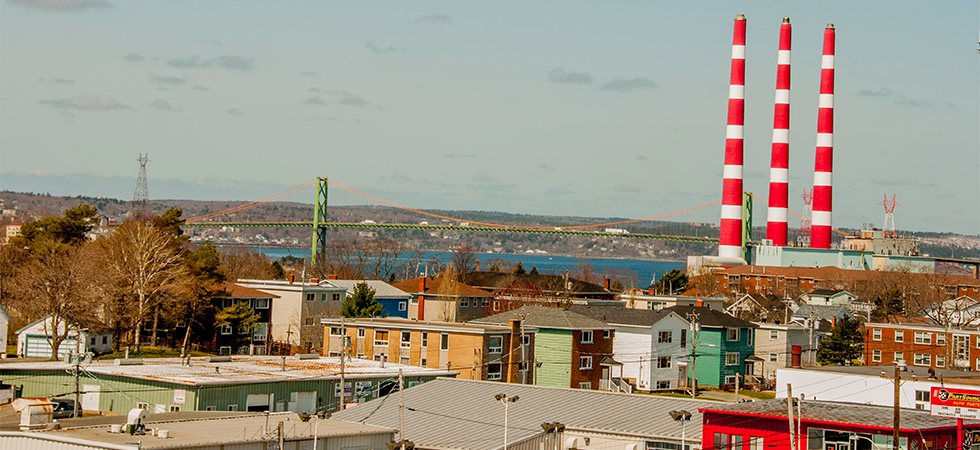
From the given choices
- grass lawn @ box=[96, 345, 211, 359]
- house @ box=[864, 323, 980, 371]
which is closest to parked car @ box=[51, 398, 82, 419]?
grass lawn @ box=[96, 345, 211, 359]

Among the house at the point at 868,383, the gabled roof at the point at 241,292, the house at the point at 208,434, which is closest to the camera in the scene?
the house at the point at 208,434

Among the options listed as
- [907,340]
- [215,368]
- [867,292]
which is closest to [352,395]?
[215,368]

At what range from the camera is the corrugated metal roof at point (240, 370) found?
107 feet

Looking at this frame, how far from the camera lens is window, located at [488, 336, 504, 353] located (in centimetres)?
4409

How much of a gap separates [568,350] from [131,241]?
2337cm

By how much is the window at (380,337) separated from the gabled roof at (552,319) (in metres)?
5.76

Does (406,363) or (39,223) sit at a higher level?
(39,223)

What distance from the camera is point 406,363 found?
44938mm

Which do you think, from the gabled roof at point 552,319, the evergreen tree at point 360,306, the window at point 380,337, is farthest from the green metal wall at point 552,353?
the evergreen tree at point 360,306

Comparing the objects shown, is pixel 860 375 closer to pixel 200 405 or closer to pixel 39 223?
pixel 200 405

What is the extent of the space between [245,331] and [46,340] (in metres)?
Answer: 10.9

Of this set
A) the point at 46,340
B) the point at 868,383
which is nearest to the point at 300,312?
the point at 46,340

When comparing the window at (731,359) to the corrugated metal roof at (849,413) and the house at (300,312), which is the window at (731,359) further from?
the corrugated metal roof at (849,413)

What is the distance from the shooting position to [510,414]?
29.2m
